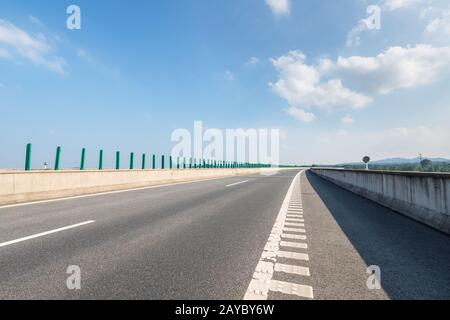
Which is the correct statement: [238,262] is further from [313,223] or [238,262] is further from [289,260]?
[313,223]

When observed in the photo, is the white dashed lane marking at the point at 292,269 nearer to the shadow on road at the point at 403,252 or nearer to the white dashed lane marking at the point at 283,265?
the white dashed lane marking at the point at 283,265

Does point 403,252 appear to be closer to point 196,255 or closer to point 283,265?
point 283,265

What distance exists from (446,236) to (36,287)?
726 centimetres

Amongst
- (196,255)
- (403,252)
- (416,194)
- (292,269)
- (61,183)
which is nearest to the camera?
(292,269)

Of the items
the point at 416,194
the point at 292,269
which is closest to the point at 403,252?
the point at 292,269

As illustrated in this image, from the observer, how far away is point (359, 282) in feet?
10.0

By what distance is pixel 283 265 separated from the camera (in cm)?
358

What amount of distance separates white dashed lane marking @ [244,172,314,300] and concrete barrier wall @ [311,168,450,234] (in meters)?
3.25

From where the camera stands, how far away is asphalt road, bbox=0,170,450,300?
9.23ft

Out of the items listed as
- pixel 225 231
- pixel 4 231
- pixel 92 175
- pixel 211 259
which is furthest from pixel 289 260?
pixel 92 175

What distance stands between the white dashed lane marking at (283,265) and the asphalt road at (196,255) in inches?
3.3

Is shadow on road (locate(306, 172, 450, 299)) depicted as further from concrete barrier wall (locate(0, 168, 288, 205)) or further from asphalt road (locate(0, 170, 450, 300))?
concrete barrier wall (locate(0, 168, 288, 205))

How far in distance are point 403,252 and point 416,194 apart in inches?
160

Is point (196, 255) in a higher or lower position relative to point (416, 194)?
lower
